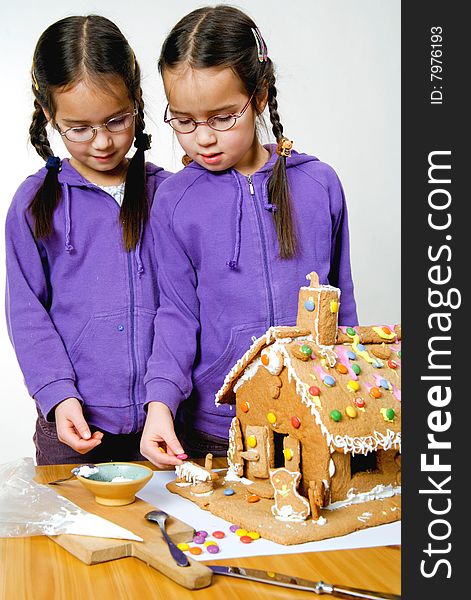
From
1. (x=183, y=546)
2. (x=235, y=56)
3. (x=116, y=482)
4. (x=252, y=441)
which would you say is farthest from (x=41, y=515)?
(x=235, y=56)

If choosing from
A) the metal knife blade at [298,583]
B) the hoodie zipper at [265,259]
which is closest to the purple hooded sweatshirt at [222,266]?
the hoodie zipper at [265,259]

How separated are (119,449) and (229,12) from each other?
2.83 ft

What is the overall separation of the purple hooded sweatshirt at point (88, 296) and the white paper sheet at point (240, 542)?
0.34 m

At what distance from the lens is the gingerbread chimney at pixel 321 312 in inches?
52.6

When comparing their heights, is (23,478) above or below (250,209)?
below

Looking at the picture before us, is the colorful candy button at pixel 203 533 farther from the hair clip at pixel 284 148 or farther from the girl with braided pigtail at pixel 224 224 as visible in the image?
the hair clip at pixel 284 148

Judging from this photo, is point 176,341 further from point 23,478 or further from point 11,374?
point 11,374

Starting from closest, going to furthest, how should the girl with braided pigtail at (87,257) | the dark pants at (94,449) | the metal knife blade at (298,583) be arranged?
1. the metal knife blade at (298,583)
2. the girl with braided pigtail at (87,257)
3. the dark pants at (94,449)

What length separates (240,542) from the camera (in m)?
1.21

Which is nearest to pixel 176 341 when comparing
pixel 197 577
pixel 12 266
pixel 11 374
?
pixel 12 266

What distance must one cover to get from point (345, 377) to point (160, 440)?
0.34 metres

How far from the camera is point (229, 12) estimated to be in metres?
1.57

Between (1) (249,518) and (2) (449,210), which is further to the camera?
(1) (249,518)

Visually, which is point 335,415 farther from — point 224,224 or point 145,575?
point 224,224
